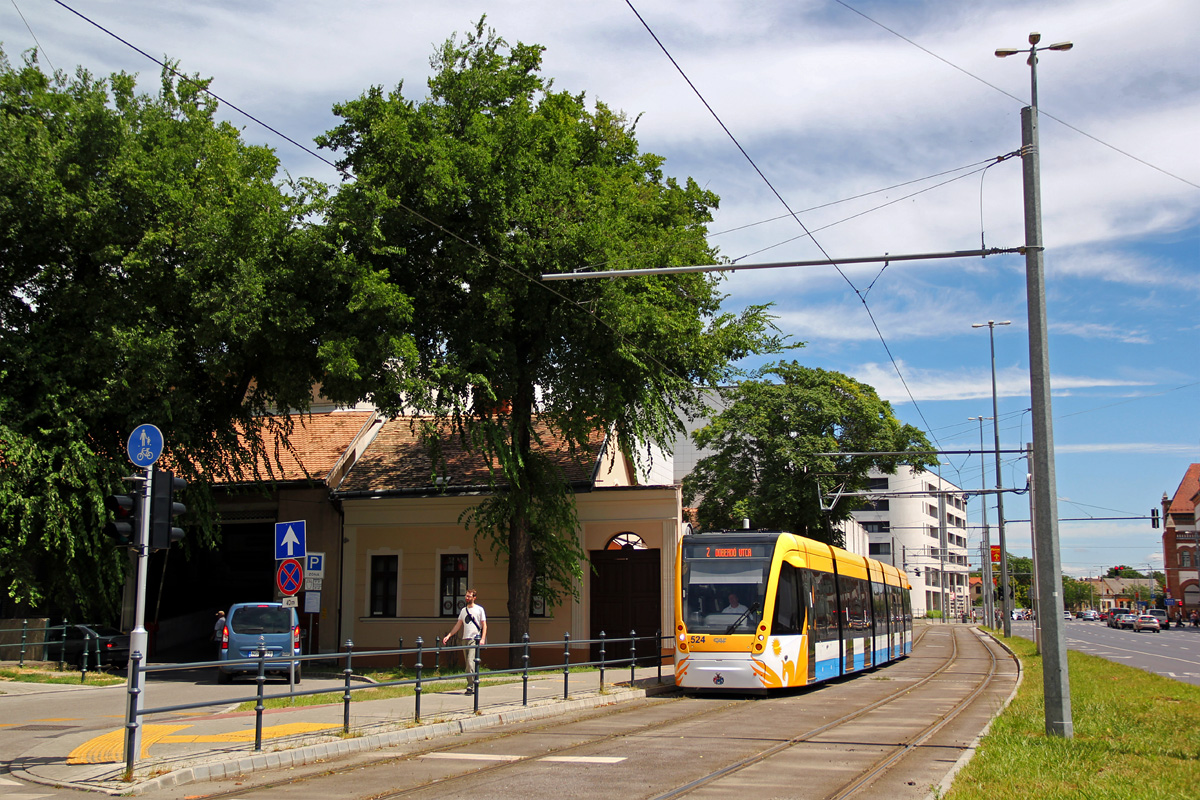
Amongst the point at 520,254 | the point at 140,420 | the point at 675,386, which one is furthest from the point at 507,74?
the point at 140,420

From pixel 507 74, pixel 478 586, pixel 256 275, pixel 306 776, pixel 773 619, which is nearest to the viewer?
pixel 306 776

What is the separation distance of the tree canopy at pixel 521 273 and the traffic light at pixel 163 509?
10.3 meters

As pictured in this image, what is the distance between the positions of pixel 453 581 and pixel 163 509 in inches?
683

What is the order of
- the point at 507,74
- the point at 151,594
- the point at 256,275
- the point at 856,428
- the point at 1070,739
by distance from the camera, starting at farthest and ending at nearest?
the point at 856,428 < the point at 151,594 < the point at 507,74 < the point at 256,275 < the point at 1070,739

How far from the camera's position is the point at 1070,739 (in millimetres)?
10961

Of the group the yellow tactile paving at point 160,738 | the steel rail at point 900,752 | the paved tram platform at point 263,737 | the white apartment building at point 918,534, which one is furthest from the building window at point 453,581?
the white apartment building at point 918,534

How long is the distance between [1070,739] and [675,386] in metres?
13.9

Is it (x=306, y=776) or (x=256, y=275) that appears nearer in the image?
(x=306, y=776)

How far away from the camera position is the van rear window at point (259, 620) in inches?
870

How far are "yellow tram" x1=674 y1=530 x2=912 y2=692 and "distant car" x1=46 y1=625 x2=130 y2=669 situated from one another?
42.7ft

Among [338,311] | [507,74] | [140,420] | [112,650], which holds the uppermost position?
[507,74]

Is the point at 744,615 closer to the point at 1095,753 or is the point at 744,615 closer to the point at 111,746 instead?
the point at 1095,753

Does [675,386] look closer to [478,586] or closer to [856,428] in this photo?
[478,586]

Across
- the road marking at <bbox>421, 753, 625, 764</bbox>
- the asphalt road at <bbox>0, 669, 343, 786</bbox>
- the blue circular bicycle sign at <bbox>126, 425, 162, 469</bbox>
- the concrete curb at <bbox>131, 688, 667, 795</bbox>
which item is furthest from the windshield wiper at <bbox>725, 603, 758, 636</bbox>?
the blue circular bicycle sign at <bbox>126, 425, 162, 469</bbox>
